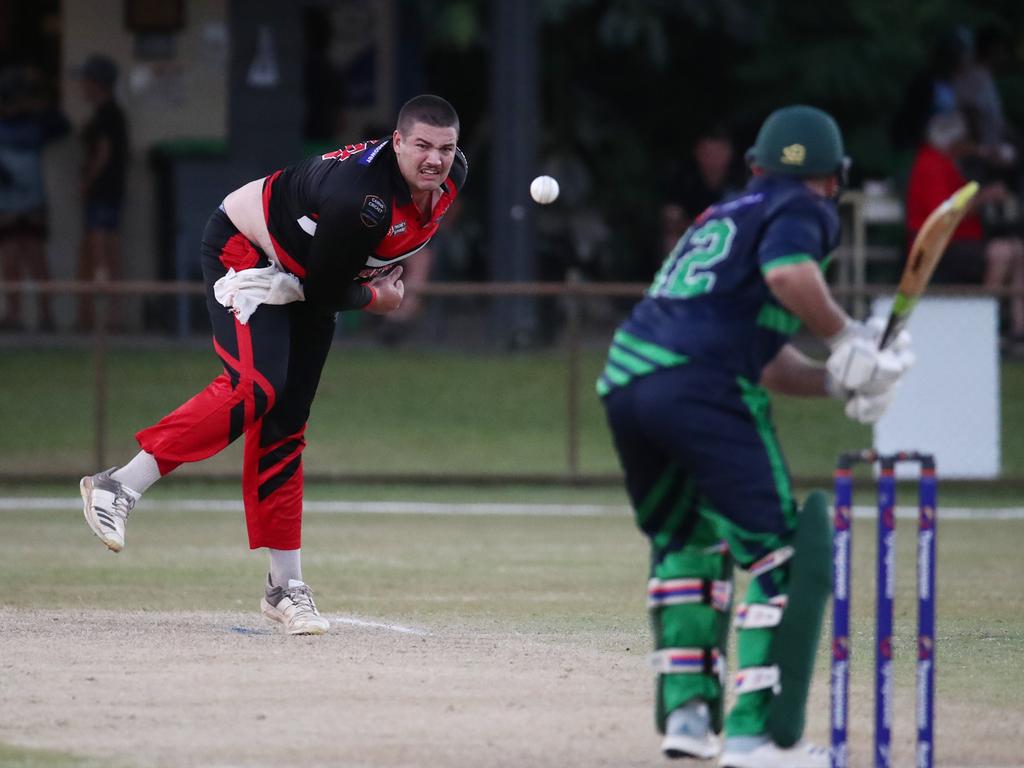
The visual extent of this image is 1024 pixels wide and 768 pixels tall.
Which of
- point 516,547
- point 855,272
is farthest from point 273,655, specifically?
point 855,272

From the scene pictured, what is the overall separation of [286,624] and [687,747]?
2.72 m

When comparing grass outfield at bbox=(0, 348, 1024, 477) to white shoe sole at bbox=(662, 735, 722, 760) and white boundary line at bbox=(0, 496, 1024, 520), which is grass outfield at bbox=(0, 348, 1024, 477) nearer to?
white boundary line at bbox=(0, 496, 1024, 520)

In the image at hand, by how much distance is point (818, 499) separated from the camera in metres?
5.84

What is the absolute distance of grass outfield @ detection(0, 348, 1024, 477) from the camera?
15586mm

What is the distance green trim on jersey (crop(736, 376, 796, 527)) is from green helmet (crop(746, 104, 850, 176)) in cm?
67

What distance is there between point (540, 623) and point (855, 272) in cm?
1080

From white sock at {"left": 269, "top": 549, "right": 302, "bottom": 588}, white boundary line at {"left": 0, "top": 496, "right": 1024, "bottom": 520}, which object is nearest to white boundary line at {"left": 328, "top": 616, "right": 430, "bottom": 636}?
white sock at {"left": 269, "top": 549, "right": 302, "bottom": 588}

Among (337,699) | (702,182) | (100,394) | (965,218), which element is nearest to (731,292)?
(337,699)

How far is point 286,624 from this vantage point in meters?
8.25

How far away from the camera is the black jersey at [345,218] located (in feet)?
25.4

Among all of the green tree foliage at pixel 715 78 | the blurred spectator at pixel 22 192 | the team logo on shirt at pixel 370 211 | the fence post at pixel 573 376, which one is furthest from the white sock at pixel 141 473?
the green tree foliage at pixel 715 78

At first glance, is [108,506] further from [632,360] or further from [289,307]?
[632,360]

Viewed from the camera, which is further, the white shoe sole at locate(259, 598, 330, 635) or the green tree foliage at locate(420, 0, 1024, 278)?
the green tree foliage at locate(420, 0, 1024, 278)

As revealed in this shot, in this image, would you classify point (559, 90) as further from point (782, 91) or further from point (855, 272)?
point (855, 272)
